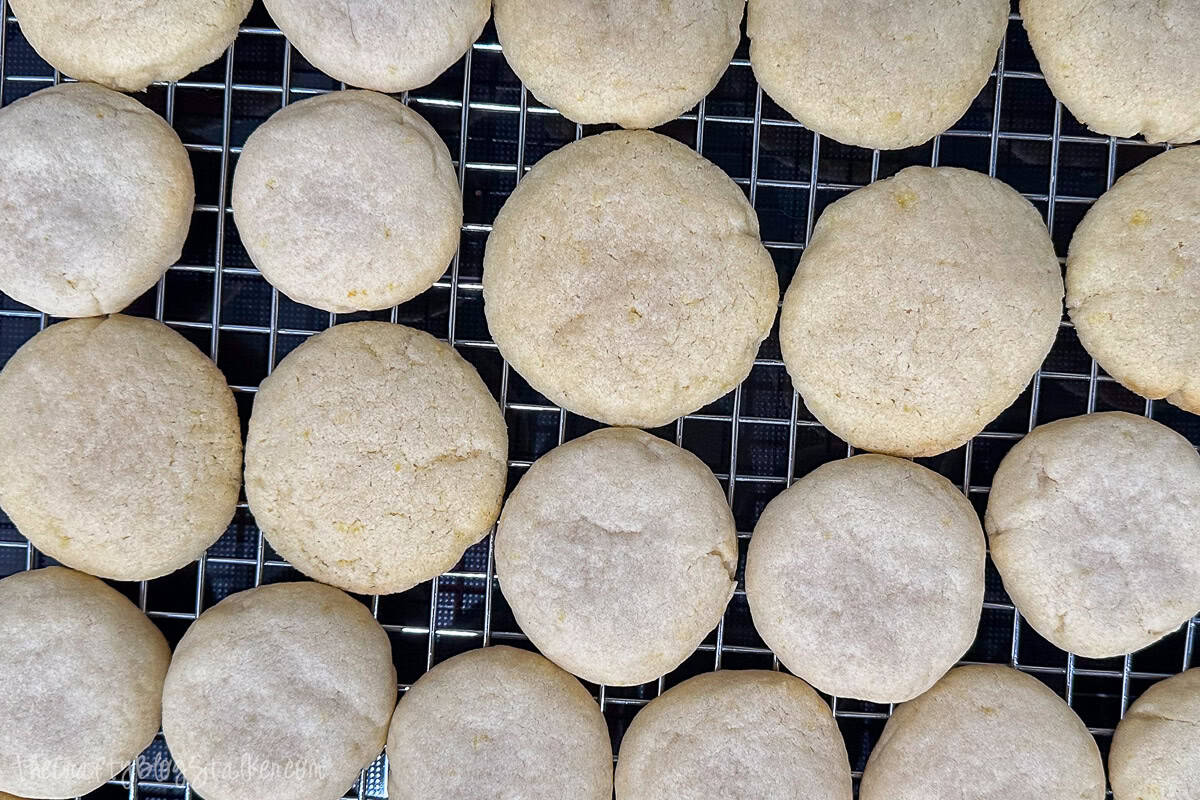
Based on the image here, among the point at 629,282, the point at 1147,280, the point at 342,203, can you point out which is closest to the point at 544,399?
the point at 629,282

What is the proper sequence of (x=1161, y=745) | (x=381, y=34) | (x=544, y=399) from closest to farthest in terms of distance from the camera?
(x=381, y=34)
(x=1161, y=745)
(x=544, y=399)

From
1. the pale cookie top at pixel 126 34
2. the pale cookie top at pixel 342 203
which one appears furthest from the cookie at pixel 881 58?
the pale cookie top at pixel 126 34

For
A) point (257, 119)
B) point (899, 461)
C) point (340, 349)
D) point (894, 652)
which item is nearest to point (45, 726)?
point (340, 349)

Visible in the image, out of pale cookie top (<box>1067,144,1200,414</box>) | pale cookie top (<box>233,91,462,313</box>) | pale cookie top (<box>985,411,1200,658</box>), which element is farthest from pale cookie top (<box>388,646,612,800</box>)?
pale cookie top (<box>1067,144,1200,414</box>)

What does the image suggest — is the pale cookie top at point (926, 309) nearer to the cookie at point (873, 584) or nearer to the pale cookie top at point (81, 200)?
the cookie at point (873, 584)

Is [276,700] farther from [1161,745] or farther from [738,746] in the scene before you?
[1161,745]

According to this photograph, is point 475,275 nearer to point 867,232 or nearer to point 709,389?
point 709,389

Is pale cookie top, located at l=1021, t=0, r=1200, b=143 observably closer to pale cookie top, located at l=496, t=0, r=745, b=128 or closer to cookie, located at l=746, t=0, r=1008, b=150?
cookie, located at l=746, t=0, r=1008, b=150
